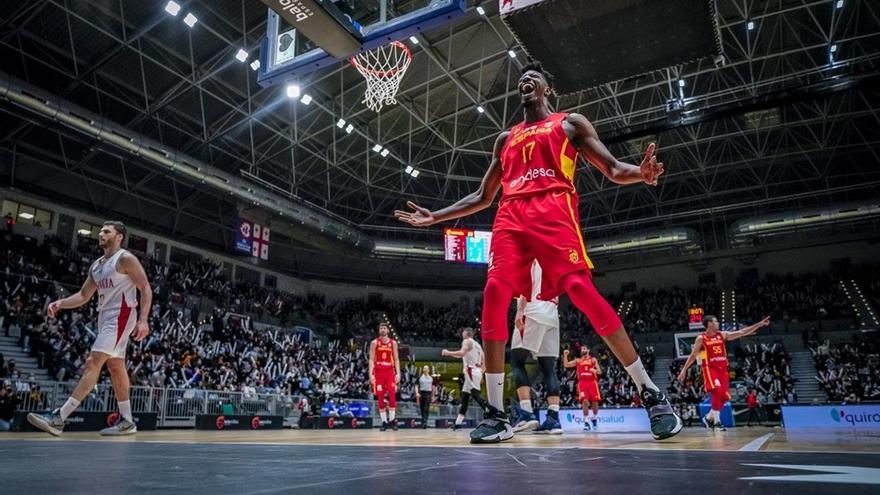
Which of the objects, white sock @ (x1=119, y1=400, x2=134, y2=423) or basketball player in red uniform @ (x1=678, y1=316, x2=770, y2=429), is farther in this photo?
basketball player in red uniform @ (x1=678, y1=316, x2=770, y2=429)

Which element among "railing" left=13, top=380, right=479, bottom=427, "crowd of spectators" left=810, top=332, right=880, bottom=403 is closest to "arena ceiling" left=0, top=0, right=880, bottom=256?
"crowd of spectators" left=810, top=332, right=880, bottom=403

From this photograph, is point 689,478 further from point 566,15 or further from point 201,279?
point 201,279

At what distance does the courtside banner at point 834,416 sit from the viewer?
12062 mm

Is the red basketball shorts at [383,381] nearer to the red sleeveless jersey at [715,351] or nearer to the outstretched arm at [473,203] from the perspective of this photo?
the red sleeveless jersey at [715,351]

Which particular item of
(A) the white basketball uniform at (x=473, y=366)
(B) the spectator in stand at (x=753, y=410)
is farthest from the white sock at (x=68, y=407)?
(B) the spectator in stand at (x=753, y=410)

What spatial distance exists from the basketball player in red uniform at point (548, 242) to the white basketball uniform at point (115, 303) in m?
3.87

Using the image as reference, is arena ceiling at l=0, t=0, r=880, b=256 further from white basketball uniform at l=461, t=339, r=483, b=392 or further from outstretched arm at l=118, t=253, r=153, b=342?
outstretched arm at l=118, t=253, r=153, b=342

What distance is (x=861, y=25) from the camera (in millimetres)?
19359

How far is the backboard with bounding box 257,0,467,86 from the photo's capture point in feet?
21.5

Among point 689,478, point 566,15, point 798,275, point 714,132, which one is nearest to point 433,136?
point 714,132

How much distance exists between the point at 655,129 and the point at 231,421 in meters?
16.0

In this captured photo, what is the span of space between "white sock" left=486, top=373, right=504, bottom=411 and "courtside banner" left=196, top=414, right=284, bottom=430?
10883 mm

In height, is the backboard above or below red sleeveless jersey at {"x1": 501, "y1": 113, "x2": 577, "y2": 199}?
above

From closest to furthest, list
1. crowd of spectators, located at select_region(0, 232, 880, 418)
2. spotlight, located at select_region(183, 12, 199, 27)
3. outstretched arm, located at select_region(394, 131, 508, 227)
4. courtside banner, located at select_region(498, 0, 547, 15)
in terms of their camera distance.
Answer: outstretched arm, located at select_region(394, 131, 508, 227), courtside banner, located at select_region(498, 0, 547, 15), spotlight, located at select_region(183, 12, 199, 27), crowd of spectators, located at select_region(0, 232, 880, 418)
